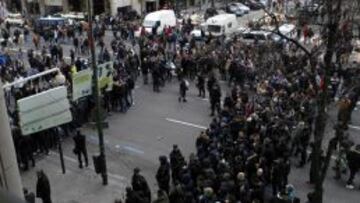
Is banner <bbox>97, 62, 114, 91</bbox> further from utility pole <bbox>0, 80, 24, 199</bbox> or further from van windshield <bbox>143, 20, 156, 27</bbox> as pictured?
van windshield <bbox>143, 20, 156, 27</bbox>

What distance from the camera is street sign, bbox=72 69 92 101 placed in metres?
19.3

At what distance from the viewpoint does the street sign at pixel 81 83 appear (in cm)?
1927

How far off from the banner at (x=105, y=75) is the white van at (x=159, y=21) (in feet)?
58.6

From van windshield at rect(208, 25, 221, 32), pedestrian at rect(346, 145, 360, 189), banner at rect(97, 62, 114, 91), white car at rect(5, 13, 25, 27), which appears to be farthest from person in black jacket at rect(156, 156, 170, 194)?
white car at rect(5, 13, 25, 27)

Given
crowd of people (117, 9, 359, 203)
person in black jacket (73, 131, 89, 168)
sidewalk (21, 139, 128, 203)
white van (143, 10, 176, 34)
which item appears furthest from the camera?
white van (143, 10, 176, 34)

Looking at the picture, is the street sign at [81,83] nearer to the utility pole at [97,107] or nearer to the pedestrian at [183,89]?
the utility pole at [97,107]

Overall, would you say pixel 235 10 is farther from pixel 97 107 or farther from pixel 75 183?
pixel 97 107

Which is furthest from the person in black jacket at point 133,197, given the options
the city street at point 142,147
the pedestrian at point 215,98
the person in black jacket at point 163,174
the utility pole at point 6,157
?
the pedestrian at point 215,98

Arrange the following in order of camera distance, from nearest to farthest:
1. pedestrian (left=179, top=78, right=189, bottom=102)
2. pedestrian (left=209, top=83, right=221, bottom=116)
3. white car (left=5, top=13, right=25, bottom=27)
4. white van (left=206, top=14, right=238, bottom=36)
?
pedestrian (left=209, top=83, right=221, bottom=116) < pedestrian (left=179, top=78, right=189, bottom=102) < white van (left=206, top=14, right=238, bottom=36) < white car (left=5, top=13, right=25, bottom=27)

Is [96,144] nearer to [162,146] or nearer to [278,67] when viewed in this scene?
[162,146]

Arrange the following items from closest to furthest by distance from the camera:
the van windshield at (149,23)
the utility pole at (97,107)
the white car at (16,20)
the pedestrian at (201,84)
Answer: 1. the utility pole at (97,107)
2. the pedestrian at (201,84)
3. the van windshield at (149,23)
4. the white car at (16,20)

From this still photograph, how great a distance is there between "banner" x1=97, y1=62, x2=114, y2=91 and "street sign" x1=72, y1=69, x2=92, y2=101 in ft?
4.97

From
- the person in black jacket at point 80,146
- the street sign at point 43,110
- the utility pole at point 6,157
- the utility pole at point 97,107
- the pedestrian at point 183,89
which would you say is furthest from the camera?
the pedestrian at point 183,89

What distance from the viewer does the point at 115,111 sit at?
80.1 ft
